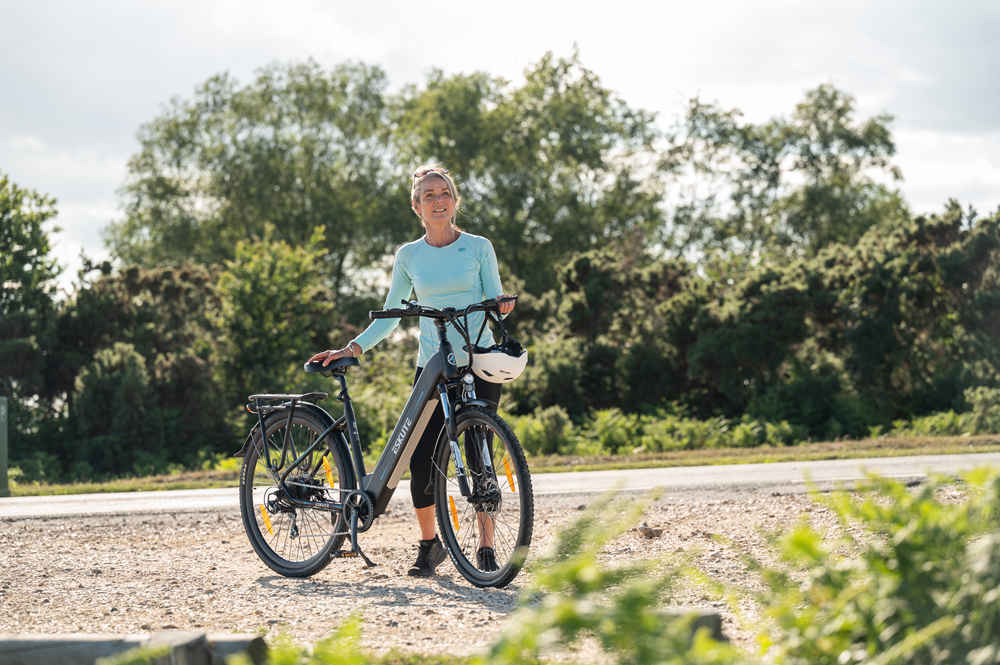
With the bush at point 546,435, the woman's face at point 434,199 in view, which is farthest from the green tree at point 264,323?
the woman's face at point 434,199

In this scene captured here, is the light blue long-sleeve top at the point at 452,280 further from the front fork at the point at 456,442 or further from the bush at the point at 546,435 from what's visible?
the bush at the point at 546,435

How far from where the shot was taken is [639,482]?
34.1 ft

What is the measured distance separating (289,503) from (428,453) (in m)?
0.90

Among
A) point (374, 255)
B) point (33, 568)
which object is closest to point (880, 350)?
point (33, 568)

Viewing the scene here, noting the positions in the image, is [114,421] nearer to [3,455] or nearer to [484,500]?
[3,455]

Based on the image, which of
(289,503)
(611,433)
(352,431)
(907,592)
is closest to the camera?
(907,592)

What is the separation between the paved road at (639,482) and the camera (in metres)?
9.56

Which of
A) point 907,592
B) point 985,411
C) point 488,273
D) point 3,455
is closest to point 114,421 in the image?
point 3,455

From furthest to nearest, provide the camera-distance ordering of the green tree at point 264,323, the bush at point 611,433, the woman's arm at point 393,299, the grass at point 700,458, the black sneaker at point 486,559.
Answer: the green tree at point 264,323
the bush at point 611,433
the grass at point 700,458
the woman's arm at point 393,299
the black sneaker at point 486,559

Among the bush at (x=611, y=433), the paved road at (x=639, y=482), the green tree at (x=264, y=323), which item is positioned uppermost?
the green tree at (x=264, y=323)

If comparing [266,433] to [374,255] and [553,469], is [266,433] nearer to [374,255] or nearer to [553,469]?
[553,469]

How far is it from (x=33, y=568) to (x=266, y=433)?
63.1 inches

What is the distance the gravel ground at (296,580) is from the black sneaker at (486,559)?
0.14 metres

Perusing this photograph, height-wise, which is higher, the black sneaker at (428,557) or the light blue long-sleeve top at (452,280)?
the light blue long-sleeve top at (452,280)
